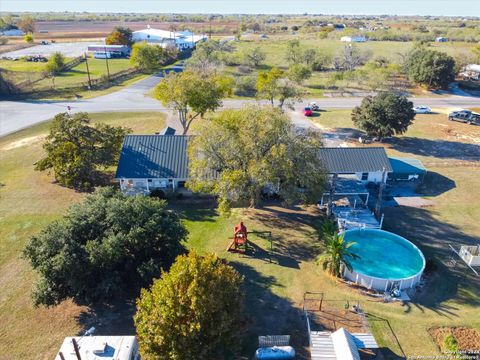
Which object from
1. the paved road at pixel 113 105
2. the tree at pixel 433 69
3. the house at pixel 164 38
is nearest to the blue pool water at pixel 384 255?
the paved road at pixel 113 105

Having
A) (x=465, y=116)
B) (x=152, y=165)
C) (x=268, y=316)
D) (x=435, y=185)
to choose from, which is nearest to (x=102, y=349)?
(x=268, y=316)

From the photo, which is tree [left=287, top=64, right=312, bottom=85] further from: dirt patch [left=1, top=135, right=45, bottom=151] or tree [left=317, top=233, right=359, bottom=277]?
tree [left=317, top=233, right=359, bottom=277]

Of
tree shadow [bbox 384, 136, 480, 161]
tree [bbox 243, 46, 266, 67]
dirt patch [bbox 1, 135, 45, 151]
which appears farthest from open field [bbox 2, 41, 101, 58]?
tree shadow [bbox 384, 136, 480, 161]

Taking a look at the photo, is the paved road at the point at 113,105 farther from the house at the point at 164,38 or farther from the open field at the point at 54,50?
the open field at the point at 54,50

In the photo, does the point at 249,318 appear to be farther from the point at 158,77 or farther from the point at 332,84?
the point at 158,77

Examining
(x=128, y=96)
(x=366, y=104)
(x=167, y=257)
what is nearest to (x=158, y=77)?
(x=128, y=96)

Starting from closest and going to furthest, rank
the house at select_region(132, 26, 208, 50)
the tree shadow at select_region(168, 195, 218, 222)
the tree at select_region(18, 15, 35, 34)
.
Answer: the tree shadow at select_region(168, 195, 218, 222), the house at select_region(132, 26, 208, 50), the tree at select_region(18, 15, 35, 34)

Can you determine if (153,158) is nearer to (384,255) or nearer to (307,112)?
(384,255)
